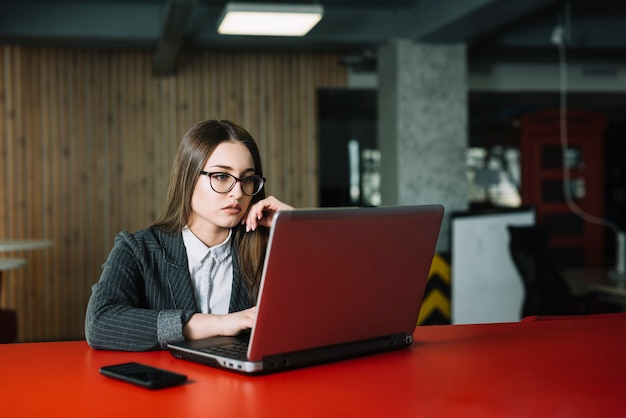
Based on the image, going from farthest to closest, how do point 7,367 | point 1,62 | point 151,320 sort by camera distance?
point 1,62
point 151,320
point 7,367

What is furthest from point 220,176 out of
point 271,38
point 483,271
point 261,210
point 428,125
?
point 271,38

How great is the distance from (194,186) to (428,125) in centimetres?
458

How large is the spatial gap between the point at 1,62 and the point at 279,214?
24.0 ft

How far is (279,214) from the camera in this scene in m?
1.47

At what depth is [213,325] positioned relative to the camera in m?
1.84

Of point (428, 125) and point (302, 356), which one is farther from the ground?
point (428, 125)

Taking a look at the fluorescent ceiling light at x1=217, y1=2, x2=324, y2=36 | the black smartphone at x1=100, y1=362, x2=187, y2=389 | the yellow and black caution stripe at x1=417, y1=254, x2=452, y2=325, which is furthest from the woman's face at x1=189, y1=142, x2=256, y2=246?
the yellow and black caution stripe at x1=417, y1=254, x2=452, y2=325

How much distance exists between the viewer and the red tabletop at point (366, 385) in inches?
52.6

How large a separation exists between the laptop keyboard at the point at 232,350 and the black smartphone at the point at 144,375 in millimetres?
129

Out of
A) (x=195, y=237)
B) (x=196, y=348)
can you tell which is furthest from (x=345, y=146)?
(x=196, y=348)

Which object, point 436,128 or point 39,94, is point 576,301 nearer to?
point 436,128

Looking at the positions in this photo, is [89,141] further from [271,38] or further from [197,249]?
[197,249]

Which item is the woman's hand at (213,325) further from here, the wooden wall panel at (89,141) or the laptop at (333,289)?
the wooden wall panel at (89,141)

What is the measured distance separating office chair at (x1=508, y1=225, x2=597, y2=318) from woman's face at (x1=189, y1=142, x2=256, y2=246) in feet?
11.9
